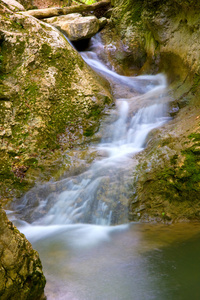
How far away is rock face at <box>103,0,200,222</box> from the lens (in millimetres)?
4438

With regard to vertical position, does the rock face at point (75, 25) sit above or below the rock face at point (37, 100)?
above

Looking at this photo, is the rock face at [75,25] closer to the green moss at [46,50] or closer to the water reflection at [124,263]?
the green moss at [46,50]

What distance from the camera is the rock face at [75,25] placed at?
407 inches

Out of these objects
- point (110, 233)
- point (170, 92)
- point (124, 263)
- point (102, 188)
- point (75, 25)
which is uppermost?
point (75, 25)

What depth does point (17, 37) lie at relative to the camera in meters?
6.75

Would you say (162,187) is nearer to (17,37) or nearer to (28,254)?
(28,254)

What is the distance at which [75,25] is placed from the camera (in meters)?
10.4

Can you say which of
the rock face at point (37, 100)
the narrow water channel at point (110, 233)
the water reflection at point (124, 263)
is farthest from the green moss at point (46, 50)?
the water reflection at point (124, 263)

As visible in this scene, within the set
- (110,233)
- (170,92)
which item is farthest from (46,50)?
(110,233)

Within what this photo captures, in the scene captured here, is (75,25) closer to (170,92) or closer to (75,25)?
(75,25)

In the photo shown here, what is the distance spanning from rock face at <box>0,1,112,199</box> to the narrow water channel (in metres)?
0.70

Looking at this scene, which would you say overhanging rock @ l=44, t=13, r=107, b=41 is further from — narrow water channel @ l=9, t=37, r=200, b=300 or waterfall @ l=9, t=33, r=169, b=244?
waterfall @ l=9, t=33, r=169, b=244

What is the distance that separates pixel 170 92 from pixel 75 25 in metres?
5.80

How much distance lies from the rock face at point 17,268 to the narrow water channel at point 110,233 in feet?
1.34
